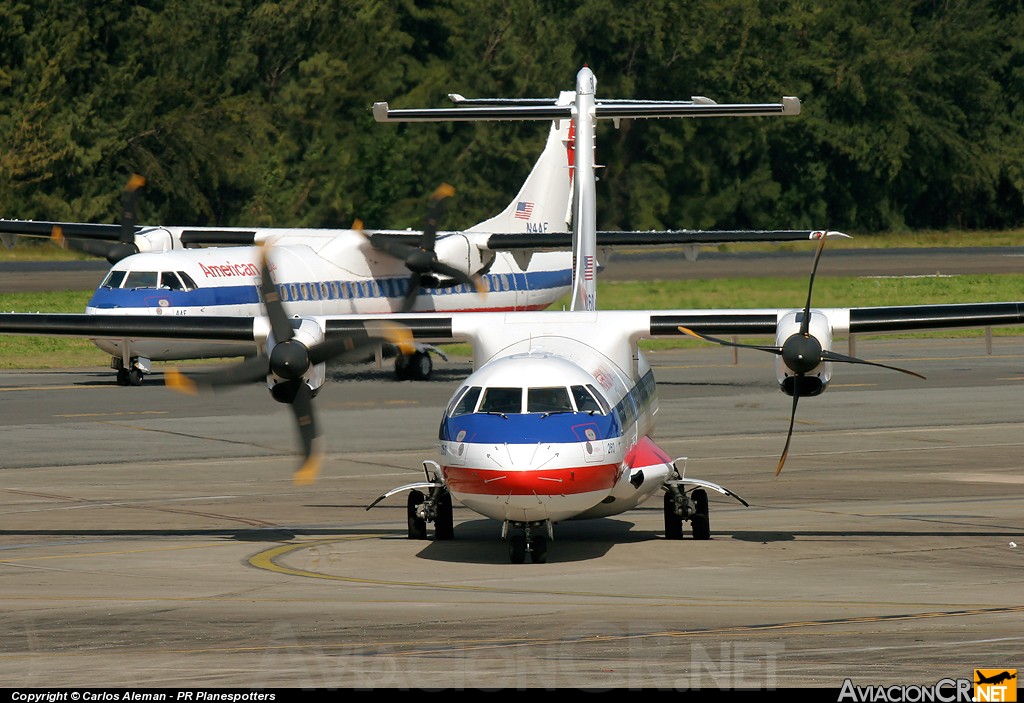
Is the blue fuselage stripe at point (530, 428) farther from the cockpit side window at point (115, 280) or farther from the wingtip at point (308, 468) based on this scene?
the cockpit side window at point (115, 280)

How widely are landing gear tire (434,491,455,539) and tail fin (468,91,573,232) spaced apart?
23053mm

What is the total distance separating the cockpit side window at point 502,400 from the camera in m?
16.1

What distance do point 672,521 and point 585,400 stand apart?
9.07 feet

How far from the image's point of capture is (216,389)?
18.5 meters

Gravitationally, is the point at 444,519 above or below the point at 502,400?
below

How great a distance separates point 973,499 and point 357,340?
9.08 metres

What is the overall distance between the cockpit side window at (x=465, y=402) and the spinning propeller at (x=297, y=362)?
2231mm

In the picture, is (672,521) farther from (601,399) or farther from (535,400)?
(535,400)

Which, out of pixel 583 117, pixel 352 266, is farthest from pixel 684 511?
pixel 352 266

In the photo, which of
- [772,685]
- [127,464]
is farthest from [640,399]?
[127,464]

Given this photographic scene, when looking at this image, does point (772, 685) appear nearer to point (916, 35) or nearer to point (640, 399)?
point (640, 399)

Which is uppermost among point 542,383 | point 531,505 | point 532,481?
point 542,383

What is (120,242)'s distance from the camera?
40062 mm

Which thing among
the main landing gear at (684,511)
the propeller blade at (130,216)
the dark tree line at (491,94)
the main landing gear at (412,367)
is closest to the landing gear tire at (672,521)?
the main landing gear at (684,511)
